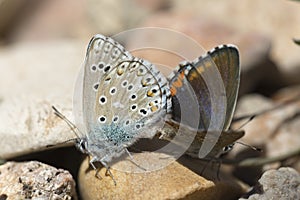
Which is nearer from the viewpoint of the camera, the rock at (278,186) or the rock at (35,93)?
the rock at (278,186)

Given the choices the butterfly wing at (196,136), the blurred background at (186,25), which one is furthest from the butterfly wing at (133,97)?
the blurred background at (186,25)

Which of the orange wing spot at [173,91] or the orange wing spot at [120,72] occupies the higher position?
the orange wing spot at [120,72]

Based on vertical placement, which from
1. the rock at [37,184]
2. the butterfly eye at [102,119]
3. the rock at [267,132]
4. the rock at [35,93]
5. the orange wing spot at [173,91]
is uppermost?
the orange wing spot at [173,91]

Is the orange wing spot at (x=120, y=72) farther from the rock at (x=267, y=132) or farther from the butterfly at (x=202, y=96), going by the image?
the rock at (x=267, y=132)

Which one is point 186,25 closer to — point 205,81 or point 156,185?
point 205,81

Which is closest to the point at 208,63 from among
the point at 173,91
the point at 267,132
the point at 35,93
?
the point at 173,91

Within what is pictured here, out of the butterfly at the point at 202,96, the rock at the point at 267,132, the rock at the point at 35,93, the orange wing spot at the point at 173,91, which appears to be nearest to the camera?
the butterfly at the point at 202,96

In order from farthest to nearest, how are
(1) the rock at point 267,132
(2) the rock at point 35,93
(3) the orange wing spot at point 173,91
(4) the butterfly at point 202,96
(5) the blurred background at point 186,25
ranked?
(5) the blurred background at point 186,25, (1) the rock at point 267,132, (2) the rock at point 35,93, (3) the orange wing spot at point 173,91, (4) the butterfly at point 202,96
